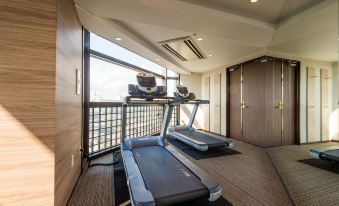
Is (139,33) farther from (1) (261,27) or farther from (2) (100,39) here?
(1) (261,27)

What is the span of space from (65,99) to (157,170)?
1504 mm

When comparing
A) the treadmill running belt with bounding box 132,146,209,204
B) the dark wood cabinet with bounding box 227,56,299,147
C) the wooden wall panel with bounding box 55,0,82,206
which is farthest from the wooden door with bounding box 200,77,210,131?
the wooden wall panel with bounding box 55,0,82,206

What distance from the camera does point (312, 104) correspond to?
2053 millimetres

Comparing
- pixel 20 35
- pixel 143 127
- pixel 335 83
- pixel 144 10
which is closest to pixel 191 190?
pixel 335 83

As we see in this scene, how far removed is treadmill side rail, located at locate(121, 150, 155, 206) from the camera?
158 centimetres

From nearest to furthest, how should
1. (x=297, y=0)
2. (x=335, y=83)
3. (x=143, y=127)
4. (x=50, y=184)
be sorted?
(x=335, y=83)
(x=50, y=184)
(x=297, y=0)
(x=143, y=127)

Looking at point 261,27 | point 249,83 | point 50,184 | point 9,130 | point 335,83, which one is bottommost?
point 50,184

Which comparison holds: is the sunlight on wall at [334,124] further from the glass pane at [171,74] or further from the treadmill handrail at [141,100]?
the glass pane at [171,74]

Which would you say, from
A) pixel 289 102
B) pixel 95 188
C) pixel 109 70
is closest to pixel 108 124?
pixel 109 70

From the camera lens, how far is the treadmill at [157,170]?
5.74 feet

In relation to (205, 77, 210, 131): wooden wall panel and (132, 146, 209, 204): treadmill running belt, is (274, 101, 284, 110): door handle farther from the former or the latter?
(205, 77, 210, 131): wooden wall panel

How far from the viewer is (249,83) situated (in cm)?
444

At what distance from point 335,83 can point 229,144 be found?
3.08m

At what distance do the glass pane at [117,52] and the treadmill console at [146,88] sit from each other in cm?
116
